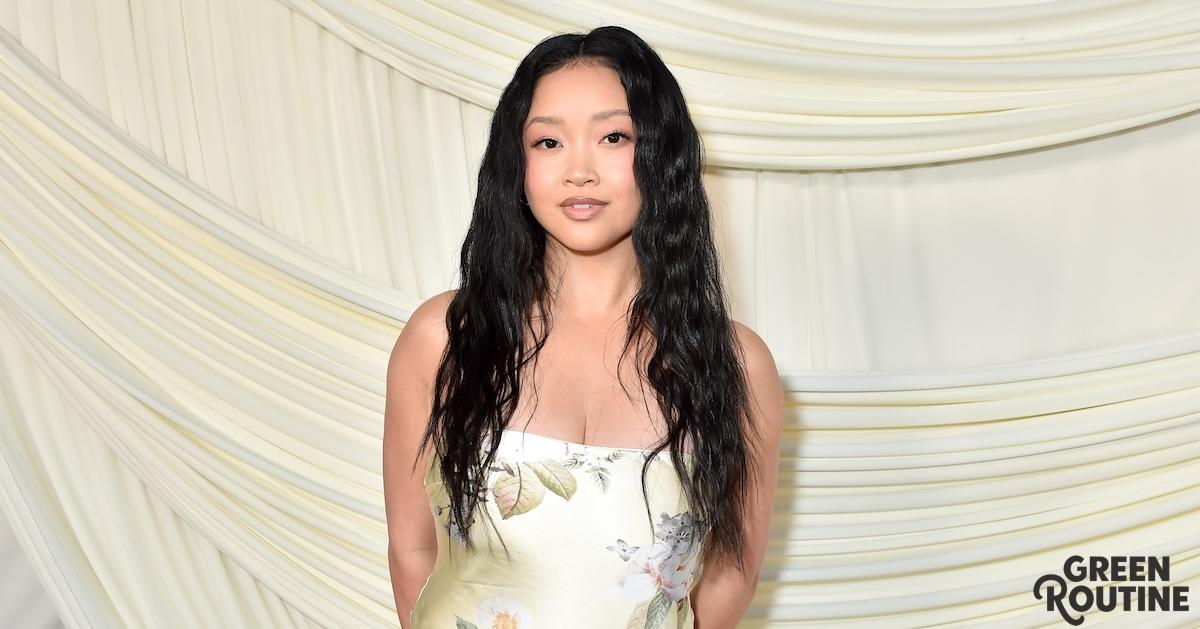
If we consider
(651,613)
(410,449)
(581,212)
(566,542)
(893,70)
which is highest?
(893,70)

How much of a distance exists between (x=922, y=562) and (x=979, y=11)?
1.05 metres

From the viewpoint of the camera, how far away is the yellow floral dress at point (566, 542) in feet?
5.36

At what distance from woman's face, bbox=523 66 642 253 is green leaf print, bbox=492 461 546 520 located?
0.32 metres

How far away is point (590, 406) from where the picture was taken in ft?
5.64

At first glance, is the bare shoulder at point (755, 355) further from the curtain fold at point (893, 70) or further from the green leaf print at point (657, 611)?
the curtain fold at point (893, 70)

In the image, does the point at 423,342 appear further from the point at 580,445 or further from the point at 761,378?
the point at 761,378

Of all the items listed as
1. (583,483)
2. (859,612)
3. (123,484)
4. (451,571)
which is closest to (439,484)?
(451,571)

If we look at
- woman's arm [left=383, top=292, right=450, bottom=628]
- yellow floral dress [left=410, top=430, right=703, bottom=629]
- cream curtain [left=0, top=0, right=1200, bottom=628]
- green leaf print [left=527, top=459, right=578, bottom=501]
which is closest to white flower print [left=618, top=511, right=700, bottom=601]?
yellow floral dress [left=410, top=430, right=703, bottom=629]

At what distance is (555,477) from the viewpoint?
1638 mm

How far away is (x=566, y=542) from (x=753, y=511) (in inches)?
15.2

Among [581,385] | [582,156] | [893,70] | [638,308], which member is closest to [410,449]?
[581,385]

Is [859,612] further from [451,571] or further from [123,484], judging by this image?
[123,484]

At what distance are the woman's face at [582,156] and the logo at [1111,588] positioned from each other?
4.13ft

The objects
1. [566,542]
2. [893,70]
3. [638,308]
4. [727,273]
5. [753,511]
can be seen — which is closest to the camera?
[566,542]
